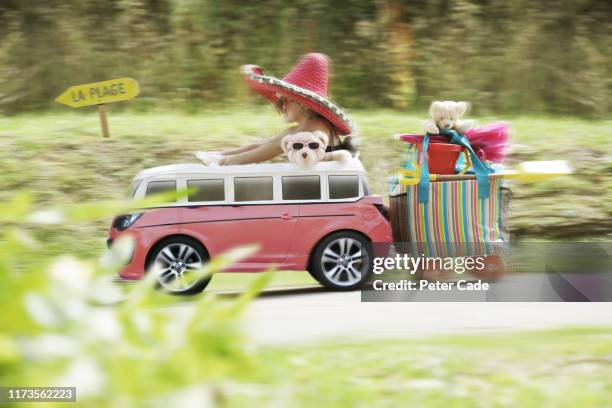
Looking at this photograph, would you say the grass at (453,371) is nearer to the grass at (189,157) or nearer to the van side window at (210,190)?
the van side window at (210,190)

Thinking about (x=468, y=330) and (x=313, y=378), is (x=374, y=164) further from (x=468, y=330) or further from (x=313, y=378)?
(x=313, y=378)

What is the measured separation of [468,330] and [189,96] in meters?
5.17

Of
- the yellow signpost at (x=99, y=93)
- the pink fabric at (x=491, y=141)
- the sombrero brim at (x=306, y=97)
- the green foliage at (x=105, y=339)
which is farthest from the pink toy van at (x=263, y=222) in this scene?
the green foliage at (x=105, y=339)

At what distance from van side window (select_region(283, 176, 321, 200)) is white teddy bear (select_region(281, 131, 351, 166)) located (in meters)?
0.08

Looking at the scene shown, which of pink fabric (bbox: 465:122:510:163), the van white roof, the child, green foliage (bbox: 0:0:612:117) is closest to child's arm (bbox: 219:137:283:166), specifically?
the child

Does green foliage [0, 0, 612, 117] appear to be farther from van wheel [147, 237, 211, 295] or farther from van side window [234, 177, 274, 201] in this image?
van wheel [147, 237, 211, 295]

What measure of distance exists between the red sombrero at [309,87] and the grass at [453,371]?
167 cm

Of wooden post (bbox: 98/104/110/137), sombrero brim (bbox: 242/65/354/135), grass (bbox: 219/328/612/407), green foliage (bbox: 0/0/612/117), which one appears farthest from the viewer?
green foliage (bbox: 0/0/612/117)

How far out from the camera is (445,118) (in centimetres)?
446

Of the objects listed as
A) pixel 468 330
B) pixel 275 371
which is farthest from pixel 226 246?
pixel 275 371

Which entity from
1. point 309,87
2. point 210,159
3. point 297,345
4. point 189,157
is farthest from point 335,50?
point 297,345

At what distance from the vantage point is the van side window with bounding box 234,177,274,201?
14.3 feet

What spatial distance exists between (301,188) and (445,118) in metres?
0.81

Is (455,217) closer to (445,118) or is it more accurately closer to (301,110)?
(445,118)
